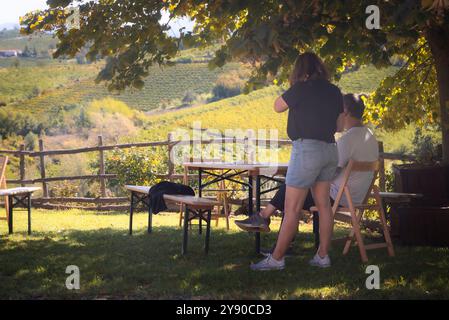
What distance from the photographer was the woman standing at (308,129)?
4914 millimetres

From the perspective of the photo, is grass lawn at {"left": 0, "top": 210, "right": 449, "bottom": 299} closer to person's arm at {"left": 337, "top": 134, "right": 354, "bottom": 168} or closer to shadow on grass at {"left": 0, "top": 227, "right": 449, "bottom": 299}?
shadow on grass at {"left": 0, "top": 227, "right": 449, "bottom": 299}

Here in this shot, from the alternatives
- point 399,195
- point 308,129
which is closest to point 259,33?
point 308,129

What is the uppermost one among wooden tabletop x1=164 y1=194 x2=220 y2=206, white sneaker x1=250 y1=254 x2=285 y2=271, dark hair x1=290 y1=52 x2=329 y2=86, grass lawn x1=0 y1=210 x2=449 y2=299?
dark hair x1=290 y1=52 x2=329 y2=86

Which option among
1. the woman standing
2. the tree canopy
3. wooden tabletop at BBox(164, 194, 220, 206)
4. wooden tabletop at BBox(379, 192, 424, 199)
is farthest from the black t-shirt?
wooden tabletop at BBox(379, 192, 424, 199)

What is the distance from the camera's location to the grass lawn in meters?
4.55

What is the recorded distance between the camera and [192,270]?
5363mm

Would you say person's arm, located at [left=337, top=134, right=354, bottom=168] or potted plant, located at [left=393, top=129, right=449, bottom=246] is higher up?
person's arm, located at [left=337, top=134, right=354, bottom=168]

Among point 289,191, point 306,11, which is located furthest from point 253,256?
point 306,11

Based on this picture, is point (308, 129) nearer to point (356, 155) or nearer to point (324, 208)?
point (324, 208)

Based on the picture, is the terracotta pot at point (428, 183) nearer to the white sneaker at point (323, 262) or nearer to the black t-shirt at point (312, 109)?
the white sneaker at point (323, 262)

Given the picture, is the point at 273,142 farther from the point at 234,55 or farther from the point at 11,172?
the point at 11,172

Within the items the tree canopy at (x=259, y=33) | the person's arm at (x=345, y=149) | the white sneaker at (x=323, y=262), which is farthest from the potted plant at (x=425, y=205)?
the white sneaker at (x=323, y=262)

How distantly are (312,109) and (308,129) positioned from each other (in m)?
0.16

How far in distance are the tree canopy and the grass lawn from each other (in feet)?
5.79
